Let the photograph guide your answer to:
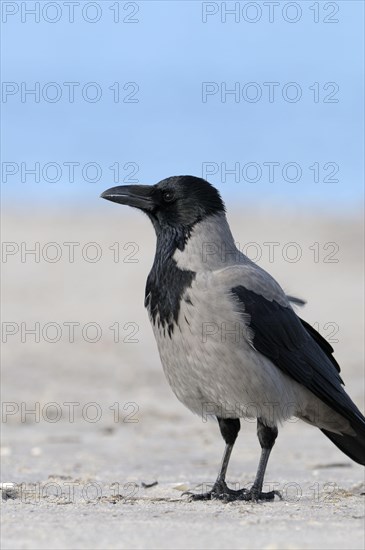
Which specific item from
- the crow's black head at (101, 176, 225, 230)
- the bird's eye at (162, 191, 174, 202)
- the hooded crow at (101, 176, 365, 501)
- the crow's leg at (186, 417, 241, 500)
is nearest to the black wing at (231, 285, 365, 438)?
the hooded crow at (101, 176, 365, 501)

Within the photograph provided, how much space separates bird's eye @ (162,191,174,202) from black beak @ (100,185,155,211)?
0.27 feet

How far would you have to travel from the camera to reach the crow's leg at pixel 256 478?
6914mm

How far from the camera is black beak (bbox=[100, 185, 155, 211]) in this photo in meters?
→ 7.49

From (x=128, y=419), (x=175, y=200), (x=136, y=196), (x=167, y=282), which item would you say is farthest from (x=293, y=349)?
(x=128, y=419)

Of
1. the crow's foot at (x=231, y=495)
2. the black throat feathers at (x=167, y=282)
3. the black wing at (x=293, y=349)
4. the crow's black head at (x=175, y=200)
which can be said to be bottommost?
the crow's foot at (x=231, y=495)

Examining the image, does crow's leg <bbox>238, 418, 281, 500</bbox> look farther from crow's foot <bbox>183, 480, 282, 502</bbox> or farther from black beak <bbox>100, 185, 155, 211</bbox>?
black beak <bbox>100, 185, 155, 211</bbox>

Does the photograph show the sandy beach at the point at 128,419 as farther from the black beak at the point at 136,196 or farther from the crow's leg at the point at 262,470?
the black beak at the point at 136,196

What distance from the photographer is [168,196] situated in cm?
746

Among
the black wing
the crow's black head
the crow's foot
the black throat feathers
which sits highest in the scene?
the crow's black head

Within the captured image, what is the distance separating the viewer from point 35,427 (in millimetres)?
11664

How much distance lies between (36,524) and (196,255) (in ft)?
7.28

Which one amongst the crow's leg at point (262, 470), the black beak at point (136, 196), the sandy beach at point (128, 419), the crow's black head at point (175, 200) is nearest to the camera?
the sandy beach at point (128, 419)

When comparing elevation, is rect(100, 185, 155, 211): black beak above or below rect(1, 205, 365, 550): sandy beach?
above

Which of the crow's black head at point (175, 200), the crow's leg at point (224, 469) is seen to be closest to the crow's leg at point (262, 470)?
the crow's leg at point (224, 469)
